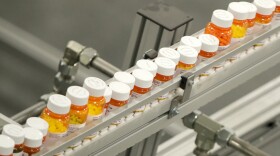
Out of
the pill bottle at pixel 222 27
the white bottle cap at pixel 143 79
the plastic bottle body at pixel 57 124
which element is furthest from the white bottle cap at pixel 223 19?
the plastic bottle body at pixel 57 124

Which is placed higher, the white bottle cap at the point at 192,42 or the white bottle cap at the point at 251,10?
the white bottle cap at the point at 251,10

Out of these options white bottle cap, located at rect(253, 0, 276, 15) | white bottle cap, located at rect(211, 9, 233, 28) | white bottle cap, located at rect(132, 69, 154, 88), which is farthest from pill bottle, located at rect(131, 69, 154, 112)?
white bottle cap, located at rect(253, 0, 276, 15)

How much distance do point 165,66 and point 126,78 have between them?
8 cm

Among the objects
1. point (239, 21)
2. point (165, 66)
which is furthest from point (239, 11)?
point (165, 66)

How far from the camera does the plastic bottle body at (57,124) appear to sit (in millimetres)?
1401

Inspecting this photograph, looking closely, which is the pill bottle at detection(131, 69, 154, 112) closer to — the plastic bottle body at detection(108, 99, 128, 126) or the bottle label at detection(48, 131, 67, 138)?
the plastic bottle body at detection(108, 99, 128, 126)

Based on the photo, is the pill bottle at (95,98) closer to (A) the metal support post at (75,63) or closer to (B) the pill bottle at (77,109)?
(B) the pill bottle at (77,109)

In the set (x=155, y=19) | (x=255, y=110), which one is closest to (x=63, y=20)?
(x=255, y=110)

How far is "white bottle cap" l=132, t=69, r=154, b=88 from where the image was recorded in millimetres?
1515

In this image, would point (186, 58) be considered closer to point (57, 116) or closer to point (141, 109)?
point (141, 109)

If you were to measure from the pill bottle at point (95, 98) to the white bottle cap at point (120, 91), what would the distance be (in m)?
0.03

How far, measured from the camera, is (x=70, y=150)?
142 cm

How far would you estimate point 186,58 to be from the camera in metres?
1.59

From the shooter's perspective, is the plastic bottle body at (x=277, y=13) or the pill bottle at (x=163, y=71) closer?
the pill bottle at (x=163, y=71)
